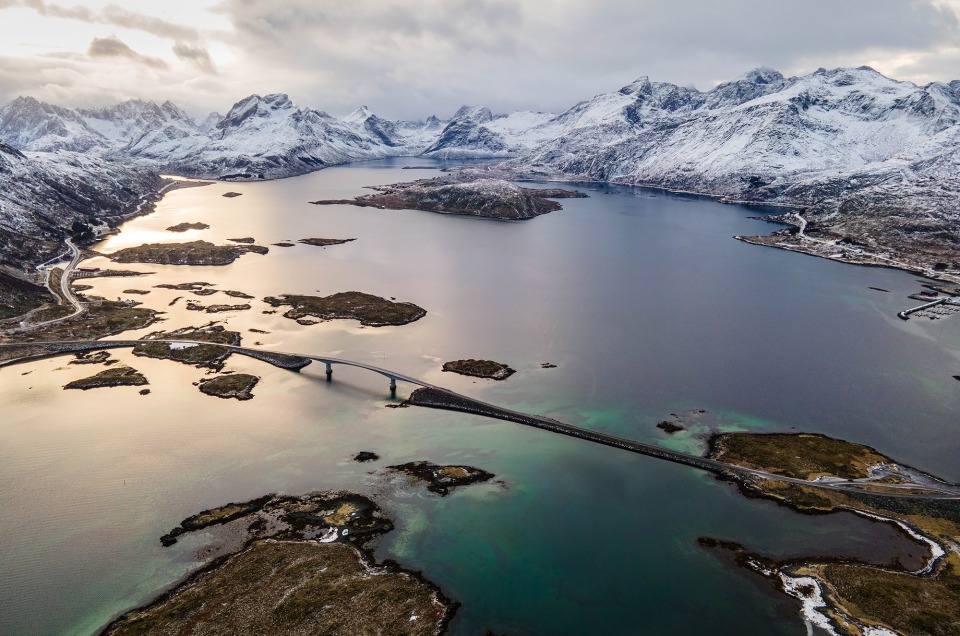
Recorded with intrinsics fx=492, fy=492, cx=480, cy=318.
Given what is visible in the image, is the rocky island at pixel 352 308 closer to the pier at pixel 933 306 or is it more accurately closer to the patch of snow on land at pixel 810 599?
the patch of snow on land at pixel 810 599

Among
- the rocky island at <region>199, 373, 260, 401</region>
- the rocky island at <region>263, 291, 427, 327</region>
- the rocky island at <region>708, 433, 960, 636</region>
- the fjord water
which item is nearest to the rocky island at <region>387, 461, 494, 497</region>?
the fjord water

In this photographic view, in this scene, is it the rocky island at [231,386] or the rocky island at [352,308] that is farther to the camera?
the rocky island at [352,308]

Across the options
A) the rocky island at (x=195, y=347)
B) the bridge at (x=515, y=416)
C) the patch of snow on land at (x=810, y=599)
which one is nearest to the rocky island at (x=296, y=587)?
the bridge at (x=515, y=416)

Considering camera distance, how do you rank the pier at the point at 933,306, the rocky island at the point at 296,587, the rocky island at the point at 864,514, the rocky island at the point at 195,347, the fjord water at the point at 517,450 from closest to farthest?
the rocky island at the point at 296,587, the rocky island at the point at 864,514, the fjord water at the point at 517,450, the rocky island at the point at 195,347, the pier at the point at 933,306

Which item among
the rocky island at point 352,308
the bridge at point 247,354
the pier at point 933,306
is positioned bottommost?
the bridge at point 247,354

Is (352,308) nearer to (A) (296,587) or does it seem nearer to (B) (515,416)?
(B) (515,416)

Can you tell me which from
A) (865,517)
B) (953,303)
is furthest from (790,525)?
(953,303)
